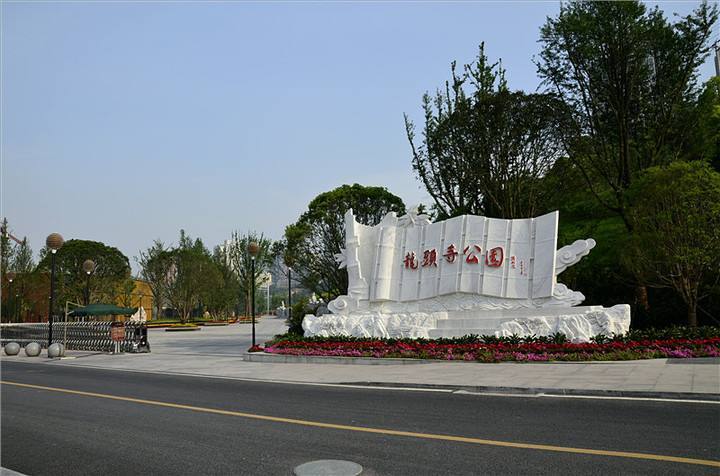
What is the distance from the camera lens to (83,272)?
132ft

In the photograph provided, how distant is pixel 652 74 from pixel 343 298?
13.2 meters

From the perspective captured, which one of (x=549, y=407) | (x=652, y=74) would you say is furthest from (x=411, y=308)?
(x=652, y=74)

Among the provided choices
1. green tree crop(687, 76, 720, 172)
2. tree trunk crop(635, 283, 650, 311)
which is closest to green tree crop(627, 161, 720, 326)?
tree trunk crop(635, 283, 650, 311)

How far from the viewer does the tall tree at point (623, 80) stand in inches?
694

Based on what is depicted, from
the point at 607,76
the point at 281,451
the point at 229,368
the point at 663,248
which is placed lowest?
the point at 229,368

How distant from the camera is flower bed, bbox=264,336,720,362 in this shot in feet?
36.4

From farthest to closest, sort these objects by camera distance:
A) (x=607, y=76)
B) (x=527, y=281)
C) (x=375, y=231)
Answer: (x=607, y=76)
(x=375, y=231)
(x=527, y=281)

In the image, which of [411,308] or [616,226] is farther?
[616,226]

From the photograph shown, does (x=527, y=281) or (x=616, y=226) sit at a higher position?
(x=616, y=226)

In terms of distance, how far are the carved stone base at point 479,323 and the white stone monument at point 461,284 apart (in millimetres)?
23

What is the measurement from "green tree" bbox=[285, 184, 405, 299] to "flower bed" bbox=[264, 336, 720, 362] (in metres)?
8.95

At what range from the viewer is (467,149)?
18.8 meters

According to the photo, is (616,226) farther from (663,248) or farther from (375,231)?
(375,231)

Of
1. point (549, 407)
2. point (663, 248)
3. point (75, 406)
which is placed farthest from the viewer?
point (663, 248)
